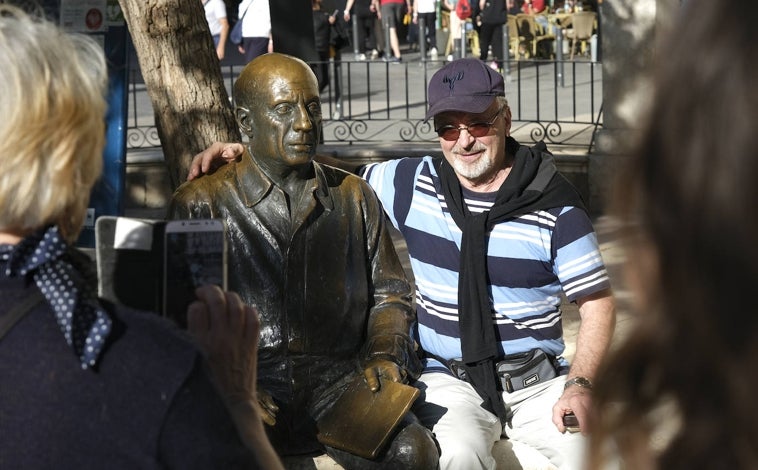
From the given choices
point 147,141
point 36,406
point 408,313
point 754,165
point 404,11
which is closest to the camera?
point 754,165

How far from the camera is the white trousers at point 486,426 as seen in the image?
3584mm

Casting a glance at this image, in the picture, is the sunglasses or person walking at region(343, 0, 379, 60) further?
person walking at region(343, 0, 379, 60)

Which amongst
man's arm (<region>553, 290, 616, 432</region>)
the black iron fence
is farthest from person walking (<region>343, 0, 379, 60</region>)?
man's arm (<region>553, 290, 616, 432</region>)

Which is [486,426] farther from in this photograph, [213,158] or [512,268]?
[213,158]

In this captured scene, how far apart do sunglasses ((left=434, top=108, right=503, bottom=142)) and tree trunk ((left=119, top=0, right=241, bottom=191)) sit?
3.90ft

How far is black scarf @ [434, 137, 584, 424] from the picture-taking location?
377 cm

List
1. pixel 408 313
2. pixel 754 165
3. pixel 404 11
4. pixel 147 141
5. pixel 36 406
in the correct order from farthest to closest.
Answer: pixel 404 11
pixel 147 141
pixel 408 313
pixel 36 406
pixel 754 165

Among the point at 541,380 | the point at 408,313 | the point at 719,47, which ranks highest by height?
the point at 719,47

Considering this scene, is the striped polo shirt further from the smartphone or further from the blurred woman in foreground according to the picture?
the blurred woman in foreground

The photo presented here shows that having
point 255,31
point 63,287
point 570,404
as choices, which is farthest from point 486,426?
point 255,31

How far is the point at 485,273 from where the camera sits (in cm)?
383

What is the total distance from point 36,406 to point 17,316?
0.13 metres

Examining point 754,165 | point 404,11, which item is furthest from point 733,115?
point 404,11

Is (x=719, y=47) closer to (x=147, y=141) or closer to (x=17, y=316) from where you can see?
(x=17, y=316)
